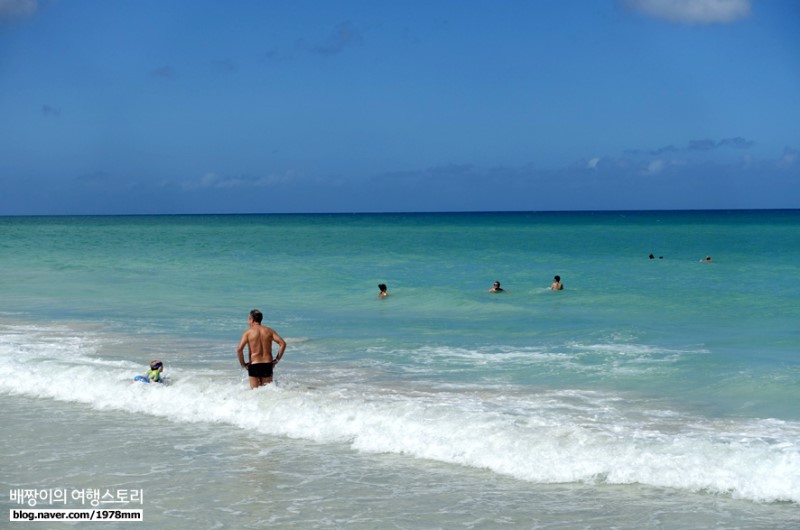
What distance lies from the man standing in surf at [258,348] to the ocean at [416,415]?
244mm

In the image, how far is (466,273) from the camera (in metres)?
38.2

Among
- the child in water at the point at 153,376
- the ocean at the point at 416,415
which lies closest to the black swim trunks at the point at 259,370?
the ocean at the point at 416,415

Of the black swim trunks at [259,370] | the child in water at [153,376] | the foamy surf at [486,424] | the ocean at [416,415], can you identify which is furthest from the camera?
the child in water at [153,376]

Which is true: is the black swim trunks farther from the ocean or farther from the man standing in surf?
the ocean

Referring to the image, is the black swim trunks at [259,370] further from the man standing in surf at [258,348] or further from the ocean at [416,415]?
the ocean at [416,415]

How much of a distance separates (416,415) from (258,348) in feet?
8.82

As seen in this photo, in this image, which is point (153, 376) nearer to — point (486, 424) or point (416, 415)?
point (416, 415)

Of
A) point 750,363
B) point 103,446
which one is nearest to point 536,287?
point 750,363

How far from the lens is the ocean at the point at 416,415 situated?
8.18 metres

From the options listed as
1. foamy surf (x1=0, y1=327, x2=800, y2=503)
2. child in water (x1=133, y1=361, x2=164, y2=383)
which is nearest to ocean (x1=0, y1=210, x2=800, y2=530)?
foamy surf (x1=0, y1=327, x2=800, y2=503)

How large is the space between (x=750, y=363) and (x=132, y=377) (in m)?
10.6

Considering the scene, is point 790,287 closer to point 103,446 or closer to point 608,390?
point 608,390

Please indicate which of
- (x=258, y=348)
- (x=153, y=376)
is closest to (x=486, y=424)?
(x=258, y=348)

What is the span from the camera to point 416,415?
10922 millimetres
